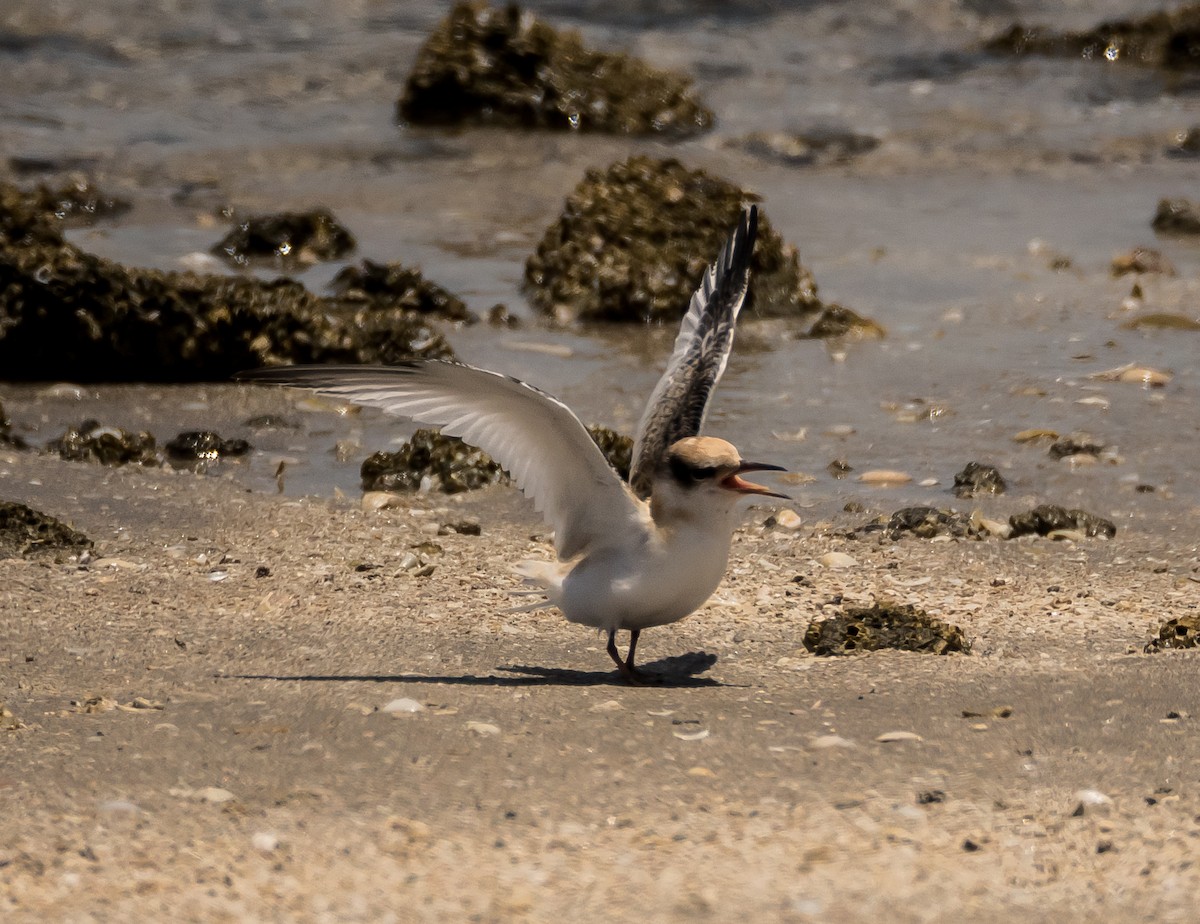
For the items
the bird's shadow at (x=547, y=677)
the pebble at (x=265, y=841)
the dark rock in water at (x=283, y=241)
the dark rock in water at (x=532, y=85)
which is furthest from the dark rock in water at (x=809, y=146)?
the pebble at (x=265, y=841)

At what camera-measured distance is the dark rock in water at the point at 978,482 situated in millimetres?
6672

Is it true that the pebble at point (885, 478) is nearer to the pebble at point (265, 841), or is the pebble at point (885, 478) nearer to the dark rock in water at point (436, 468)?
the dark rock in water at point (436, 468)

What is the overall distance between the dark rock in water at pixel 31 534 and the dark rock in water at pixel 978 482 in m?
3.44

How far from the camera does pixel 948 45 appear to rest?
17.3m

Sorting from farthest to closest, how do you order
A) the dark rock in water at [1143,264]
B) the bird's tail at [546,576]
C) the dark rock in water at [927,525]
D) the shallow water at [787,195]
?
the dark rock in water at [1143,264] → the shallow water at [787,195] → the dark rock in water at [927,525] → the bird's tail at [546,576]

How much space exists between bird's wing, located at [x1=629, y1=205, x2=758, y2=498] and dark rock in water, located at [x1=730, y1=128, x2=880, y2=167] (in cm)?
697

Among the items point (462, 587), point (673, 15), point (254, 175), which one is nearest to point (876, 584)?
point (462, 587)

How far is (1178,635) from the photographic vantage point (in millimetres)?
4902

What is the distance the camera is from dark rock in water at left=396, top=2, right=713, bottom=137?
534 inches

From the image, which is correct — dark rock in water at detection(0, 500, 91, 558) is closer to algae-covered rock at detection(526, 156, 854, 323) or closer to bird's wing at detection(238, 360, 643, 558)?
bird's wing at detection(238, 360, 643, 558)

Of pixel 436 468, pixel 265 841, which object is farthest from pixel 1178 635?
pixel 436 468

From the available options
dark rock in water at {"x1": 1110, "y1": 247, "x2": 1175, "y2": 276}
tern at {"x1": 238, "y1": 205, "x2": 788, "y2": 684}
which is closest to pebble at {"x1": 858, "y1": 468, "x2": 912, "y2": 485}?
tern at {"x1": 238, "y1": 205, "x2": 788, "y2": 684}

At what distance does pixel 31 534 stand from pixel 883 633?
2.95 m

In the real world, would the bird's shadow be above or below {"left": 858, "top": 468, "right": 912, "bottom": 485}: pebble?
below
